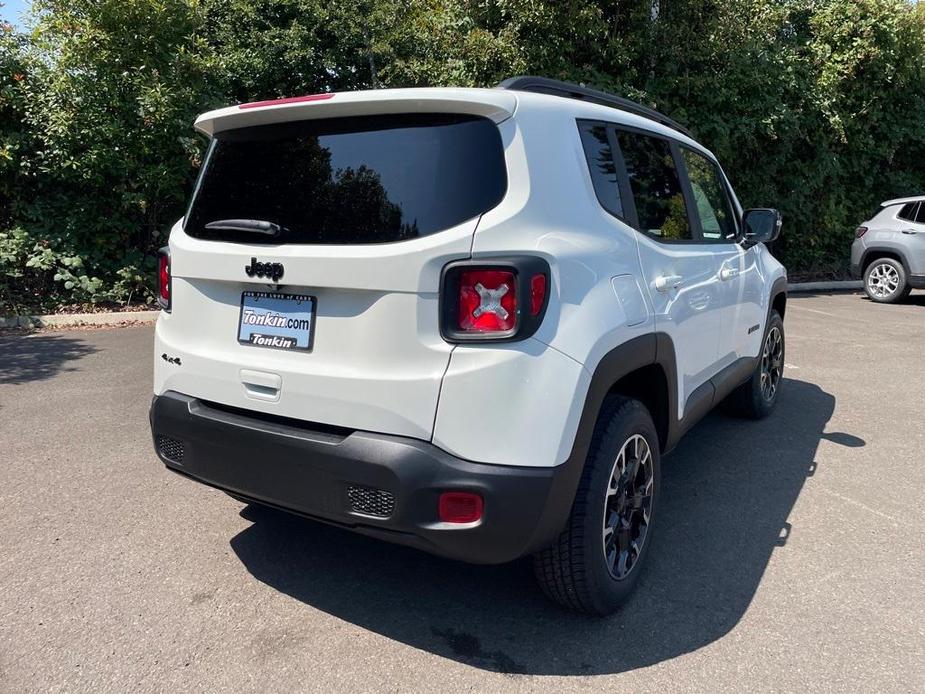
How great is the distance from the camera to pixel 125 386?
19.3 feet

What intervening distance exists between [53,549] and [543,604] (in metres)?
2.12

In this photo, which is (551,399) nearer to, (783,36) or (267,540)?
(267,540)

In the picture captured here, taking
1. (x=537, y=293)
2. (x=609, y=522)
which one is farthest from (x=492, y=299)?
(x=609, y=522)

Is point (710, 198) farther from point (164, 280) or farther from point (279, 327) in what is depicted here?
point (164, 280)

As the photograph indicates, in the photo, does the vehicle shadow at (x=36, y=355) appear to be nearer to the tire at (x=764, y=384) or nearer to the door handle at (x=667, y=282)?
the door handle at (x=667, y=282)

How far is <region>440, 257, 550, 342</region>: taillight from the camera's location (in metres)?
2.17

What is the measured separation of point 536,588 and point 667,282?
1.36 metres

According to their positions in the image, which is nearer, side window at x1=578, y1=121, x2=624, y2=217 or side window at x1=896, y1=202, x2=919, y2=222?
side window at x1=578, y1=121, x2=624, y2=217

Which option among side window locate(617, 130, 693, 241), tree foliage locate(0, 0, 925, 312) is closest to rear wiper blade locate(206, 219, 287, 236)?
side window locate(617, 130, 693, 241)

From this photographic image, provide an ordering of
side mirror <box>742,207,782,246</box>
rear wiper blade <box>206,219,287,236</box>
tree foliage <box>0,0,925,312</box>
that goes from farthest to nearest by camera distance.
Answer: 1. tree foliage <box>0,0,925,312</box>
2. side mirror <box>742,207,782,246</box>
3. rear wiper blade <box>206,219,287,236</box>

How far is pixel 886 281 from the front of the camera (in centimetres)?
1159

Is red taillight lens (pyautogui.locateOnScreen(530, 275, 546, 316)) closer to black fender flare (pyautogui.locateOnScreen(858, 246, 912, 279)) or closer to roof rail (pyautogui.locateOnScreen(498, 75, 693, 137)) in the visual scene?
roof rail (pyautogui.locateOnScreen(498, 75, 693, 137))

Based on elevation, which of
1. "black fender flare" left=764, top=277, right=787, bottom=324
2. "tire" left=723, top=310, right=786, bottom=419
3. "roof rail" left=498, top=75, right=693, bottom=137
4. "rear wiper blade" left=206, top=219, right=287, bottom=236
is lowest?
"tire" left=723, top=310, right=786, bottom=419

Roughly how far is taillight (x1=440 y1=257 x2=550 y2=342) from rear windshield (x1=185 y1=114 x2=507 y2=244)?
180 millimetres
